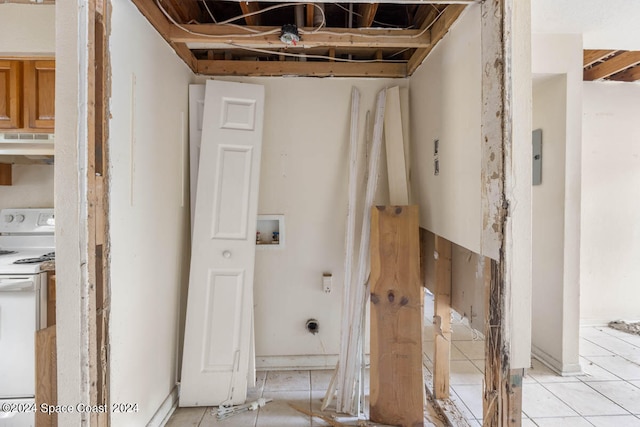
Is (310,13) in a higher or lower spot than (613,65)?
lower

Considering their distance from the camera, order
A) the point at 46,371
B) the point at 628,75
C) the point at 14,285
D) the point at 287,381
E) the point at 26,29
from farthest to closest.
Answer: the point at 628,75, the point at 287,381, the point at 14,285, the point at 26,29, the point at 46,371

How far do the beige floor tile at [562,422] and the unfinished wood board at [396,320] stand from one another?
0.75 m

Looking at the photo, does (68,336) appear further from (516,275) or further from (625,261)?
(625,261)

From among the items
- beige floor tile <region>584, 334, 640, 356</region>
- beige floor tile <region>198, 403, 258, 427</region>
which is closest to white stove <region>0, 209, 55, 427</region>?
beige floor tile <region>198, 403, 258, 427</region>

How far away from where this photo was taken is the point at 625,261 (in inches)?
141

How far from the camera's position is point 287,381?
254 cm

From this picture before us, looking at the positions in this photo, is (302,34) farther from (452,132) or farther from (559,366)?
(559,366)

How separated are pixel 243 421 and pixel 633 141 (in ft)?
15.3

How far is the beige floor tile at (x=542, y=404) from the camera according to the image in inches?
84.4

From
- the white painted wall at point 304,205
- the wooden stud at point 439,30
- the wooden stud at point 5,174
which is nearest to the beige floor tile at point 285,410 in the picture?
the white painted wall at point 304,205

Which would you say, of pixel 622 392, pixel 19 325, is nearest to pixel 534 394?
pixel 622 392

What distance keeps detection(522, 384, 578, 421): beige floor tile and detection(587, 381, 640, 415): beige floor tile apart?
1.26ft

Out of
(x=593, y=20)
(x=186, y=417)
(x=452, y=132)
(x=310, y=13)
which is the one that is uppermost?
(x=593, y=20)

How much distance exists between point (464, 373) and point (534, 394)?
1.54ft
